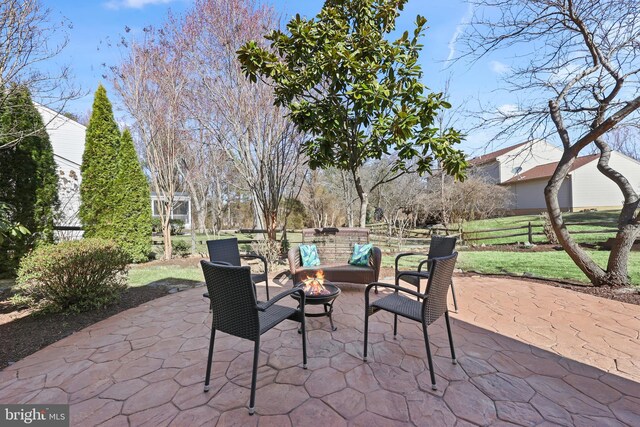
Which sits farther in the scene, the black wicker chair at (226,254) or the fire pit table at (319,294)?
the black wicker chair at (226,254)

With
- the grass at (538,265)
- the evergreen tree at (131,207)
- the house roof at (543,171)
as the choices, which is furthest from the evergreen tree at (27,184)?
the house roof at (543,171)

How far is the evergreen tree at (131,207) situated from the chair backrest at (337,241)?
16.2 feet

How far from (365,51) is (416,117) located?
1.22 meters

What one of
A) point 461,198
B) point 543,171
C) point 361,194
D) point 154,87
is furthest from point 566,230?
point 543,171

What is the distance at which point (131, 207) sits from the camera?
273 inches

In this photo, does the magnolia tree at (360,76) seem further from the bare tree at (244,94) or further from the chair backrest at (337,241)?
the bare tree at (244,94)

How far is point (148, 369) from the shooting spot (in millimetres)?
2293

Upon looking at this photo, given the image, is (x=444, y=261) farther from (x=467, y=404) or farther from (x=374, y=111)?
(x=374, y=111)

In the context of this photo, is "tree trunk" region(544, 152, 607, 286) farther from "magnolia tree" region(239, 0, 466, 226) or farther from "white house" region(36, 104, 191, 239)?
"white house" region(36, 104, 191, 239)

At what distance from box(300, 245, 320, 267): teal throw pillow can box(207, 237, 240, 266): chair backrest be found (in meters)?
1.10

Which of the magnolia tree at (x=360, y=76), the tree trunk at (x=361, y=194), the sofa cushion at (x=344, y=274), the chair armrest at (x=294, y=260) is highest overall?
the magnolia tree at (x=360, y=76)

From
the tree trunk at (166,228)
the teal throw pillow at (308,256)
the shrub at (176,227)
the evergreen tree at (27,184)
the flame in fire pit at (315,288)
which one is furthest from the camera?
the shrub at (176,227)

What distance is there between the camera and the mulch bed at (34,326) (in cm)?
266

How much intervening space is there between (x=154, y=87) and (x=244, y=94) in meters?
2.84
